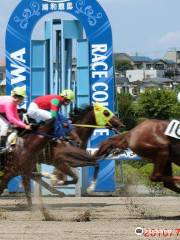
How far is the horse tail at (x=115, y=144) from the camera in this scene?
25.1 feet

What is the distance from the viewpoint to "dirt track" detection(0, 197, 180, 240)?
19.1ft

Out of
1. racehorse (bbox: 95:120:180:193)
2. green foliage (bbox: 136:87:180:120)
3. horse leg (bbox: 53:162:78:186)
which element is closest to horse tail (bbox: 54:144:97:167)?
horse leg (bbox: 53:162:78:186)

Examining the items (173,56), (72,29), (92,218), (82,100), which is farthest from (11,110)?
(173,56)

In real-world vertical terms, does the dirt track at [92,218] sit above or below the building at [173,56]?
below

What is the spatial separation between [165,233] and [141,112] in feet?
133

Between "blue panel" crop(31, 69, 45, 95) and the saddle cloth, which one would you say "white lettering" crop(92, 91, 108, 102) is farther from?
the saddle cloth

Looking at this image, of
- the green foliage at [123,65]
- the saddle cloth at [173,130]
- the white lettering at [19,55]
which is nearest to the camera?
the saddle cloth at [173,130]

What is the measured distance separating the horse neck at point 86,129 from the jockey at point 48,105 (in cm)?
68

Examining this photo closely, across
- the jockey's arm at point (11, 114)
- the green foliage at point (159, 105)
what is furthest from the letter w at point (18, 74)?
the green foliage at point (159, 105)

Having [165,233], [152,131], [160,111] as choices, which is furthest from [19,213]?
[160,111]

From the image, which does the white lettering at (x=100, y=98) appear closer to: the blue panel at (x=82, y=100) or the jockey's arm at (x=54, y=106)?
the blue panel at (x=82, y=100)

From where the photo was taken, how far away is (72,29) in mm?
11422

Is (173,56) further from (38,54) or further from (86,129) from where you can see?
(86,129)

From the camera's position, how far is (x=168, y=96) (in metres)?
45.9
